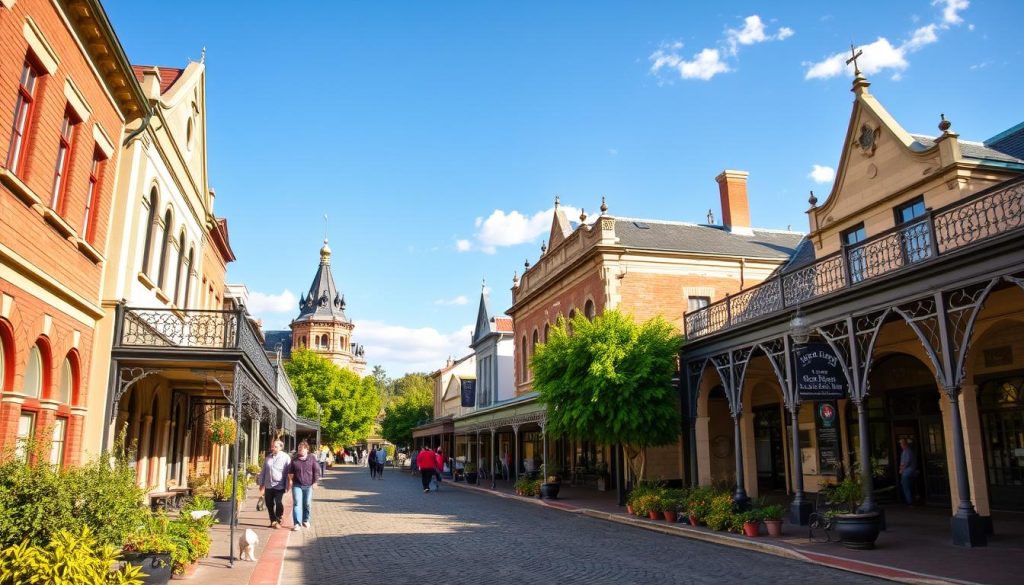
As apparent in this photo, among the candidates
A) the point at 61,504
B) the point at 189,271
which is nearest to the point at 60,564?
the point at 61,504

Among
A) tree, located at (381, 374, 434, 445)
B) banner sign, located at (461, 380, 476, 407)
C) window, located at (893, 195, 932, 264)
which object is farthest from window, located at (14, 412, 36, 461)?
tree, located at (381, 374, 434, 445)

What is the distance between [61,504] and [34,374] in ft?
15.7

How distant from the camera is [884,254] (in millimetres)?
13500

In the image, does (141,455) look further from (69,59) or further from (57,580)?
(57,580)

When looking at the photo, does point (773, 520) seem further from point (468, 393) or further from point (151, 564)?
point (468, 393)

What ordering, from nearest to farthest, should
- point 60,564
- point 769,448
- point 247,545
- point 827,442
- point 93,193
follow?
point 60,564
point 247,545
point 93,193
point 827,442
point 769,448

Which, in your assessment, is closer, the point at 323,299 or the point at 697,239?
the point at 697,239

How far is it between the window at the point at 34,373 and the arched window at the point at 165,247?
19.1 ft

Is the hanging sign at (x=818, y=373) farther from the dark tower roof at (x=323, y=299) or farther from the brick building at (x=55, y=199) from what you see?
the dark tower roof at (x=323, y=299)

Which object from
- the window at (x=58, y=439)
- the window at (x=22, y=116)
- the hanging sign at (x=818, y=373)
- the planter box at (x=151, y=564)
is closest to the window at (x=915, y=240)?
the hanging sign at (x=818, y=373)

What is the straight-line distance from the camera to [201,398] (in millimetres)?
21500

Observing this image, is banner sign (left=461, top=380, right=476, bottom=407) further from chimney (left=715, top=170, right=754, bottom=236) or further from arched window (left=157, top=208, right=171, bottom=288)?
arched window (left=157, top=208, right=171, bottom=288)

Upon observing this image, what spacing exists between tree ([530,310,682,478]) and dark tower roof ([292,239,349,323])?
84751 millimetres

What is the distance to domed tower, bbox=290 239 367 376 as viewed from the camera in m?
98.2
